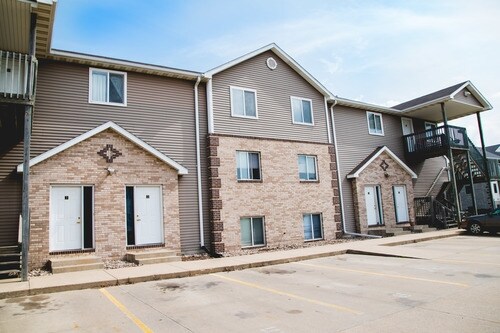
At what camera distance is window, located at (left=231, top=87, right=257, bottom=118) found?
16.0 meters

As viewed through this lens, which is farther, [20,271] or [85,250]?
[85,250]

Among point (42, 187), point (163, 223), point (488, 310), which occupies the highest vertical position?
point (42, 187)

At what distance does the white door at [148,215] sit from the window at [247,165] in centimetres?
370

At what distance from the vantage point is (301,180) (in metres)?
17.2

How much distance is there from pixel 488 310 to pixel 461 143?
18837mm

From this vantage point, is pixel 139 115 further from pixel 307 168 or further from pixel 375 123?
pixel 375 123

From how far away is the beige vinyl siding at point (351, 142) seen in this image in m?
19.0

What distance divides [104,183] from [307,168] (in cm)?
940

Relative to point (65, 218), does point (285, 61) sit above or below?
above

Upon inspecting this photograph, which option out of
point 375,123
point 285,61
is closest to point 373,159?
point 375,123

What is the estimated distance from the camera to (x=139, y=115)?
13891 mm

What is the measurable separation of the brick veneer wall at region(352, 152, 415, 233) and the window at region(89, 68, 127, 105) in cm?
1223

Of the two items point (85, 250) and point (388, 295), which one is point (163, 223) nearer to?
point (85, 250)

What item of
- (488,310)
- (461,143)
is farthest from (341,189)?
(488,310)
